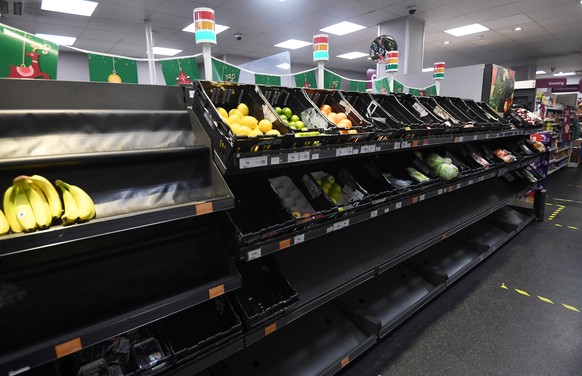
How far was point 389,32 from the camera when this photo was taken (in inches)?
290

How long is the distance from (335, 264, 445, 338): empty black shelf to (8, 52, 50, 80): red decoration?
7.54ft

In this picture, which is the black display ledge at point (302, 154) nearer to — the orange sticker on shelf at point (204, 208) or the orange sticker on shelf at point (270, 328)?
the orange sticker on shelf at point (204, 208)

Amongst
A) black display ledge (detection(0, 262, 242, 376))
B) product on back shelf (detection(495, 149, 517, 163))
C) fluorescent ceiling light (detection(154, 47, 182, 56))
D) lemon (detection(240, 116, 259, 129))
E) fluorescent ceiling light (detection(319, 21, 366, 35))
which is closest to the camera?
black display ledge (detection(0, 262, 242, 376))

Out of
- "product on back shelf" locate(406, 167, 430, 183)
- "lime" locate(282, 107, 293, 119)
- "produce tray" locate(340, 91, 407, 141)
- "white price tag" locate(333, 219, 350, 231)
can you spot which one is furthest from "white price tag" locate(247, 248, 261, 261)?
"product on back shelf" locate(406, 167, 430, 183)

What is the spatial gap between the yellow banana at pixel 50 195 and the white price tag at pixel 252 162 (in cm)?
67

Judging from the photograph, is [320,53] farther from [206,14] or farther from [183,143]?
[183,143]

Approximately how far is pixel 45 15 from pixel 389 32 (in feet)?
24.0

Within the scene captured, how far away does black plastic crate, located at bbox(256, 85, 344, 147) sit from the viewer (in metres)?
1.64

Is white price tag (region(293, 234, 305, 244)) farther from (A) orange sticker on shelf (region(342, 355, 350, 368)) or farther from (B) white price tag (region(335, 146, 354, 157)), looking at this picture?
(A) orange sticker on shelf (region(342, 355, 350, 368))

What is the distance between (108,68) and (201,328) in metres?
2.47

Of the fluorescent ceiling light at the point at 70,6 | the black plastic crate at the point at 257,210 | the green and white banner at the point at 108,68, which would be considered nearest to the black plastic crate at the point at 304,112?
the black plastic crate at the point at 257,210

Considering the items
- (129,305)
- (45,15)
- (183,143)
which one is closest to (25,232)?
(129,305)

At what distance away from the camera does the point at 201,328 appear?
1454 millimetres

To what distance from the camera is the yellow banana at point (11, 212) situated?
99 centimetres
